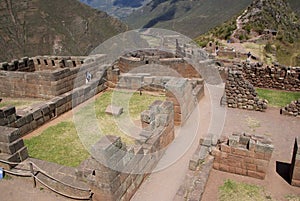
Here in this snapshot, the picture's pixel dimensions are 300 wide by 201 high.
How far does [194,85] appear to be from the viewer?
49.1ft

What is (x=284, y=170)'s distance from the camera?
28.7ft

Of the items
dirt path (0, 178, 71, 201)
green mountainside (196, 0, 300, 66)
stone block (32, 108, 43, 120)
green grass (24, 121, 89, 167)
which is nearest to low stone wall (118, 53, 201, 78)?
green grass (24, 121, 89, 167)

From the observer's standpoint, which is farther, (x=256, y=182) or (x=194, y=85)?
(x=194, y=85)

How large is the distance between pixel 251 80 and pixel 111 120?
8.36 metres

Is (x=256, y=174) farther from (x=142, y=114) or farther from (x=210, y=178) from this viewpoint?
(x=142, y=114)

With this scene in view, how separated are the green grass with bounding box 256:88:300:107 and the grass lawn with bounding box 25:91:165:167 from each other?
5856 mm

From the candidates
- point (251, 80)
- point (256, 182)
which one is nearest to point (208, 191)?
point (256, 182)

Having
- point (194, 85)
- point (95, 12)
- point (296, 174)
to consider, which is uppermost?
point (95, 12)

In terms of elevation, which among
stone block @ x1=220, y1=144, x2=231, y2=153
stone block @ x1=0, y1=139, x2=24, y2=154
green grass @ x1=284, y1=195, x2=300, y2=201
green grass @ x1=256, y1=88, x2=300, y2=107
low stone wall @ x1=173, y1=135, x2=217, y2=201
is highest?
green grass @ x1=256, y1=88, x2=300, y2=107

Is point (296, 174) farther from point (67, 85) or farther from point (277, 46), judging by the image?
point (277, 46)

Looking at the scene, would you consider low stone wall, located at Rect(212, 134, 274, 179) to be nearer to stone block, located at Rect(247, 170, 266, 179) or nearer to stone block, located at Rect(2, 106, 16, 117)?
stone block, located at Rect(247, 170, 266, 179)

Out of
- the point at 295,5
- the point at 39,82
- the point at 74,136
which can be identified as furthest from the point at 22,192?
the point at 295,5

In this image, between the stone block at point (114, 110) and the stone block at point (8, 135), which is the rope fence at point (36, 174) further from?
the stone block at point (114, 110)

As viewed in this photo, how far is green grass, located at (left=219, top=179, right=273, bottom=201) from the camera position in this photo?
7.53m
